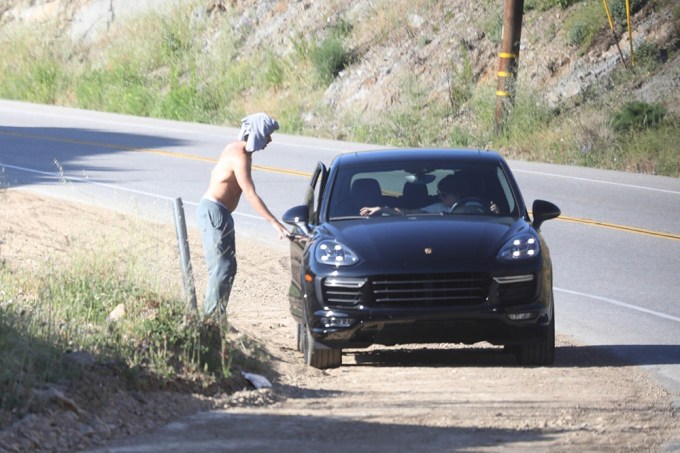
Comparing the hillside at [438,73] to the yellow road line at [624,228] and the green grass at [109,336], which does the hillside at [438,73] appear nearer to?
the yellow road line at [624,228]

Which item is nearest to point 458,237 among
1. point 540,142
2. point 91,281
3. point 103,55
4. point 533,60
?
point 91,281

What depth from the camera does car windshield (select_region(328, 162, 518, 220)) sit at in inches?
424

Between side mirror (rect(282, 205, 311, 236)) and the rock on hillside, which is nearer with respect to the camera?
side mirror (rect(282, 205, 311, 236))

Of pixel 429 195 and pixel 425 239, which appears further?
pixel 429 195

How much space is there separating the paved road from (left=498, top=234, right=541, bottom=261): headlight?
1266mm

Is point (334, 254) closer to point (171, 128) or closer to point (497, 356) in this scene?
point (497, 356)

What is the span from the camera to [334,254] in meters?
9.90

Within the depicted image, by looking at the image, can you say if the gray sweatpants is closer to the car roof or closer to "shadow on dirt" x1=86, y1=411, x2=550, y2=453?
the car roof

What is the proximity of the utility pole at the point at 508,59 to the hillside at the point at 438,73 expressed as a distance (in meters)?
0.33

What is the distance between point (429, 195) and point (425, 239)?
1.15 metres

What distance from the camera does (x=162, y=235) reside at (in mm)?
16188

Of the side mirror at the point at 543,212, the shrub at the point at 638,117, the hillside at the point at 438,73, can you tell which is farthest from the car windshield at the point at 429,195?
the shrub at the point at 638,117

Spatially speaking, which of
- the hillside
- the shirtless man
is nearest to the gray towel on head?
the shirtless man

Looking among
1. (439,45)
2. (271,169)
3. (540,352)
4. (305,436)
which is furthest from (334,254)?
(439,45)
